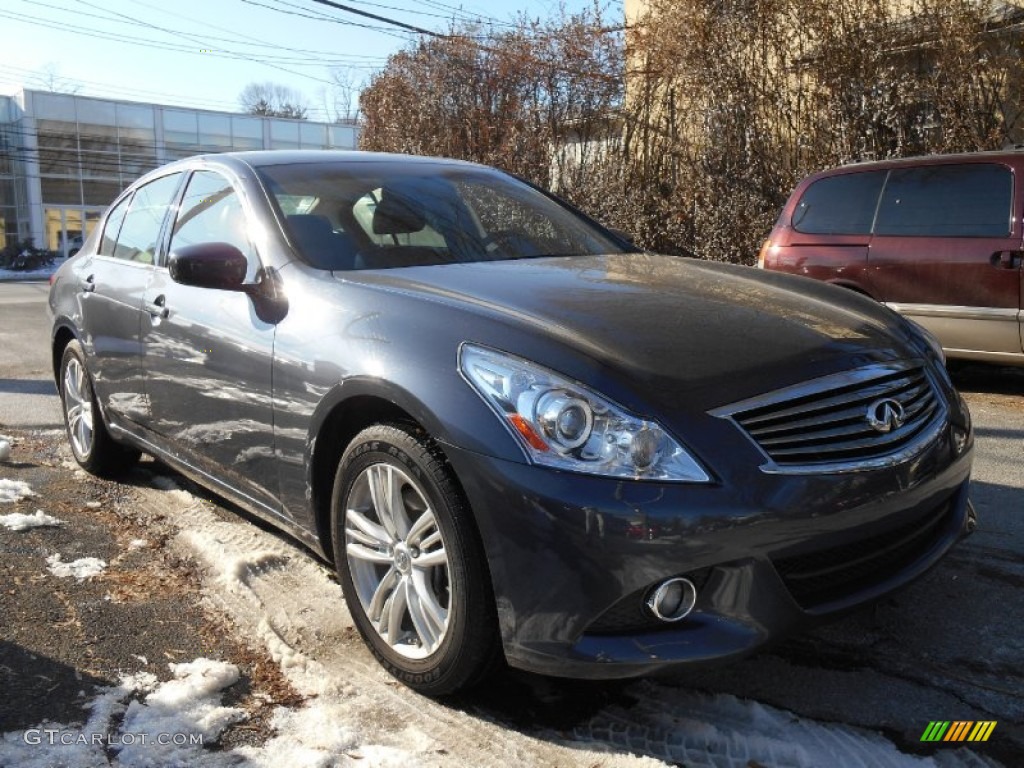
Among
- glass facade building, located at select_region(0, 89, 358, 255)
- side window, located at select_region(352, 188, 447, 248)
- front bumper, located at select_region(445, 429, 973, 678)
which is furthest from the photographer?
glass facade building, located at select_region(0, 89, 358, 255)

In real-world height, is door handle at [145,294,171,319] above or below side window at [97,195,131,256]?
below

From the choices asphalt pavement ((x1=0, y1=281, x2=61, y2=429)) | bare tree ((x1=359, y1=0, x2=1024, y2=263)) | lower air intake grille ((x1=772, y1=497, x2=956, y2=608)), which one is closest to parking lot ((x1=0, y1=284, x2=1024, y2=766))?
lower air intake grille ((x1=772, y1=497, x2=956, y2=608))

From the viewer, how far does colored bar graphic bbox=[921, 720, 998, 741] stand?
7.86ft

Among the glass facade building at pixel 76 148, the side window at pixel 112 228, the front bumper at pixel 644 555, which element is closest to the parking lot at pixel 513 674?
the front bumper at pixel 644 555

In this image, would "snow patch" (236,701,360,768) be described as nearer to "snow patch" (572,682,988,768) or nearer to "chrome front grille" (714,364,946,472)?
"snow patch" (572,682,988,768)

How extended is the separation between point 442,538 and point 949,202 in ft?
18.9

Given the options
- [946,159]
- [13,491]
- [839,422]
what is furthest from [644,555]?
[946,159]

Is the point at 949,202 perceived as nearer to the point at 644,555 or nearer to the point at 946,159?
the point at 946,159

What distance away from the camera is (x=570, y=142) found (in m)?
14.2

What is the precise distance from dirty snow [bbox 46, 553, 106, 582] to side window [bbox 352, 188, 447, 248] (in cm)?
171

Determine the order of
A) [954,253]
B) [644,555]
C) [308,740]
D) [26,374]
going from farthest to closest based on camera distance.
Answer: [26,374] < [954,253] < [308,740] < [644,555]

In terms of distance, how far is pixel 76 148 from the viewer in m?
42.8

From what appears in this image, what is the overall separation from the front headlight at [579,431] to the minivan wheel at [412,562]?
265 mm

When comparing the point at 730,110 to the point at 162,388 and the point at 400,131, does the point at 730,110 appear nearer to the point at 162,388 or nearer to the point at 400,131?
the point at 400,131
